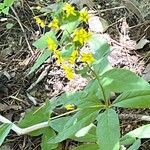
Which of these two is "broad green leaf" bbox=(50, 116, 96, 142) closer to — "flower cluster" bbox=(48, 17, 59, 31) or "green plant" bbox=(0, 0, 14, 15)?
"flower cluster" bbox=(48, 17, 59, 31)

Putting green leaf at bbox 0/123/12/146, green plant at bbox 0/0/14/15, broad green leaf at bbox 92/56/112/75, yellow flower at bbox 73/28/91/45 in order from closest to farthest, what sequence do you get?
1. yellow flower at bbox 73/28/91/45
2. broad green leaf at bbox 92/56/112/75
3. green leaf at bbox 0/123/12/146
4. green plant at bbox 0/0/14/15

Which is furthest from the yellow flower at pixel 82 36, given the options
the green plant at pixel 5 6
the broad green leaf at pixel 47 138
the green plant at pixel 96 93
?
the green plant at pixel 5 6

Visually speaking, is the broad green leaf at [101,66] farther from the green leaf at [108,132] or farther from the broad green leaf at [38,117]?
the broad green leaf at [38,117]

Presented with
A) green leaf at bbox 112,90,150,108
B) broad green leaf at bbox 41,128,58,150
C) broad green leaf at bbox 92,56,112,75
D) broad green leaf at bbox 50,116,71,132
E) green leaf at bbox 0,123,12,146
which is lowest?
broad green leaf at bbox 41,128,58,150

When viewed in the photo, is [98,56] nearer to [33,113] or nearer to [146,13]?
[33,113]

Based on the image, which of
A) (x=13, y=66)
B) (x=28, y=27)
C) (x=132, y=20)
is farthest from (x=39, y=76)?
(x=132, y=20)

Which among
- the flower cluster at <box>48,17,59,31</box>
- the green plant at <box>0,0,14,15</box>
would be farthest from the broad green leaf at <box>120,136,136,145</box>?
the green plant at <box>0,0,14,15</box>
